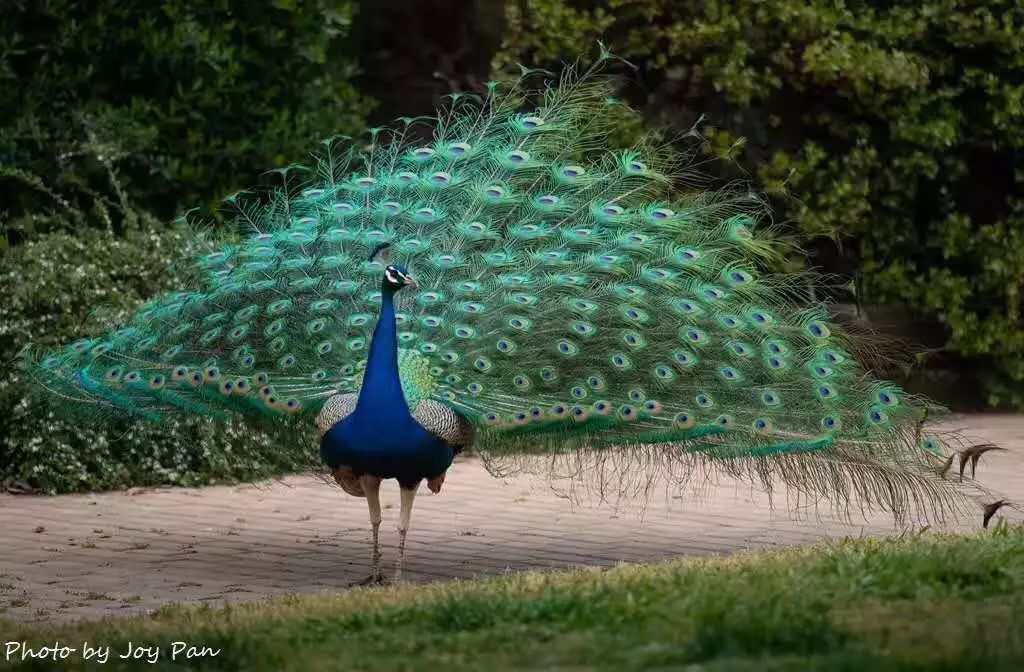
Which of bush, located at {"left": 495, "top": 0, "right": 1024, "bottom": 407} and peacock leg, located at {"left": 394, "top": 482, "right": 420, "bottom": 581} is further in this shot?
bush, located at {"left": 495, "top": 0, "right": 1024, "bottom": 407}

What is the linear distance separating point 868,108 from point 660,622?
889cm

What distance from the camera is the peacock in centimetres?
792

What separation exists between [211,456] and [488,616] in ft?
18.9

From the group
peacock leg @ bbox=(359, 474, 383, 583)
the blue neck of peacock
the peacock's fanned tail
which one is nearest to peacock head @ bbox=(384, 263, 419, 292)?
the blue neck of peacock

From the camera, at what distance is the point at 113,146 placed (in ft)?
40.1

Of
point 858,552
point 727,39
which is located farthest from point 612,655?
point 727,39

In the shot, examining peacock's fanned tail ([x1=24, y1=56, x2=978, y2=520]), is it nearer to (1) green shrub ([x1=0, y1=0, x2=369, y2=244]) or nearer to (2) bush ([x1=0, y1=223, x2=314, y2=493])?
(2) bush ([x1=0, y1=223, x2=314, y2=493])

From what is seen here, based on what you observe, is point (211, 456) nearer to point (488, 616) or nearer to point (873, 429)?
point (873, 429)

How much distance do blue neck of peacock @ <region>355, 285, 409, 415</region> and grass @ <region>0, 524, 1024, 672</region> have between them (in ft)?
2.70

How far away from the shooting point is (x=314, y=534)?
9.80 metres

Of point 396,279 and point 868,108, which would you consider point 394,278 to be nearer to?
point 396,279

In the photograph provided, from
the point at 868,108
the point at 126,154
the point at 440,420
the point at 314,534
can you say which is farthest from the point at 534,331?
the point at 868,108

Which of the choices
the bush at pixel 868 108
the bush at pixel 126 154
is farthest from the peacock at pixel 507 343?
the bush at pixel 868 108

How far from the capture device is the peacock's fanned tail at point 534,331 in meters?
7.98
